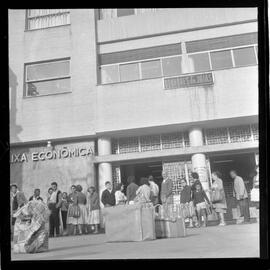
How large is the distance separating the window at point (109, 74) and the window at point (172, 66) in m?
0.61

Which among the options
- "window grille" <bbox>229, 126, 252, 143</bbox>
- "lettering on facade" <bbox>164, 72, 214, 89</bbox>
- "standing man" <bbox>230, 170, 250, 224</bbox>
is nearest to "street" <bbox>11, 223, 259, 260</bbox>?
"standing man" <bbox>230, 170, 250, 224</bbox>

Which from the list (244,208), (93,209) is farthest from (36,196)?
(244,208)

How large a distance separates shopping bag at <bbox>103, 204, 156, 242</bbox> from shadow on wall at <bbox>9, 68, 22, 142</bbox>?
4.64 ft

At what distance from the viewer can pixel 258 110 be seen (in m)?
4.48

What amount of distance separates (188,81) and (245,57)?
75cm

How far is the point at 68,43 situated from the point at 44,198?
1.96 m

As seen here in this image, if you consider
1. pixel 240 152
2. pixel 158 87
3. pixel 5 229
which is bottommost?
pixel 5 229

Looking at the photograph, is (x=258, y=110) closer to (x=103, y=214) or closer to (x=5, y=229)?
(x=103, y=214)

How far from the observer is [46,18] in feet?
16.2

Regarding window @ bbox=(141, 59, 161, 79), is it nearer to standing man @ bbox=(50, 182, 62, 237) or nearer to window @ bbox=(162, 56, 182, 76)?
window @ bbox=(162, 56, 182, 76)

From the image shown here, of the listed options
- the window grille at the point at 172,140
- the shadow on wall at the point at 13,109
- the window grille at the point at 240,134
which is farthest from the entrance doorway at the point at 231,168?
the shadow on wall at the point at 13,109

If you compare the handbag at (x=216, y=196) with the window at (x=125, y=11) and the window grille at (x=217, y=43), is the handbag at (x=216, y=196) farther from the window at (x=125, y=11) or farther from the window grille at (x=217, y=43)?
the window at (x=125, y=11)

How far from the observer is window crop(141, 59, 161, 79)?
473cm

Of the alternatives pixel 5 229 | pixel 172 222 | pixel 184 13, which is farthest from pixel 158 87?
pixel 5 229
